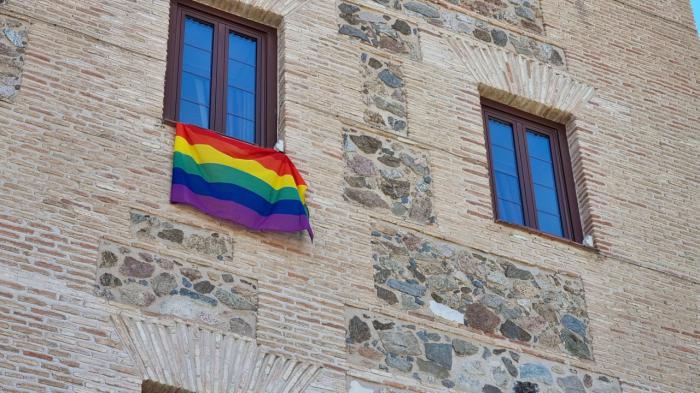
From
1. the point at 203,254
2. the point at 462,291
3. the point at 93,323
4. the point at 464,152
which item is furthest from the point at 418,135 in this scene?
the point at 93,323

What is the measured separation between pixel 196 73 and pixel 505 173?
3.13 metres

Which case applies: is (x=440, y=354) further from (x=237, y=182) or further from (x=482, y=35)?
(x=482, y=35)

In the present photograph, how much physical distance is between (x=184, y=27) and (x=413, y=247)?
2.86 meters

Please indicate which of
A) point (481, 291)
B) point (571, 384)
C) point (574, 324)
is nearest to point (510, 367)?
point (571, 384)

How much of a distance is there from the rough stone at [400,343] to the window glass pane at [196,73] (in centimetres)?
242

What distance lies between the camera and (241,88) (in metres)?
13.1

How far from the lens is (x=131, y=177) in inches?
457

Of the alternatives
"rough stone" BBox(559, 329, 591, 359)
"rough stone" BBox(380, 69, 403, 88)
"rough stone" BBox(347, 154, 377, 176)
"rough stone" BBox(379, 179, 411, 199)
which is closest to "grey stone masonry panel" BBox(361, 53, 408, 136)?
"rough stone" BBox(380, 69, 403, 88)

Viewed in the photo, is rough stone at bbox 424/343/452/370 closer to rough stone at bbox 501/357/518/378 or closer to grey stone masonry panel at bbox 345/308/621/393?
grey stone masonry panel at bbox 345/308/621/393

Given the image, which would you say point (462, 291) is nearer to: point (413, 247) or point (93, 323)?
point (413, 247)

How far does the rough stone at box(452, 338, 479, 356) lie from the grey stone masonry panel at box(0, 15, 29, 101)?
4076 millimetres

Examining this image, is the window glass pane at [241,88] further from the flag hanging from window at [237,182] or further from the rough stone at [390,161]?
the rough stone at [390,161]

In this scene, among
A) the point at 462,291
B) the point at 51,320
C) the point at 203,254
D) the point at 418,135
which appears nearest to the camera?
the point at 51,320

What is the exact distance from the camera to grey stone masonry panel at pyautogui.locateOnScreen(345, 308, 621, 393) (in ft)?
38.5
